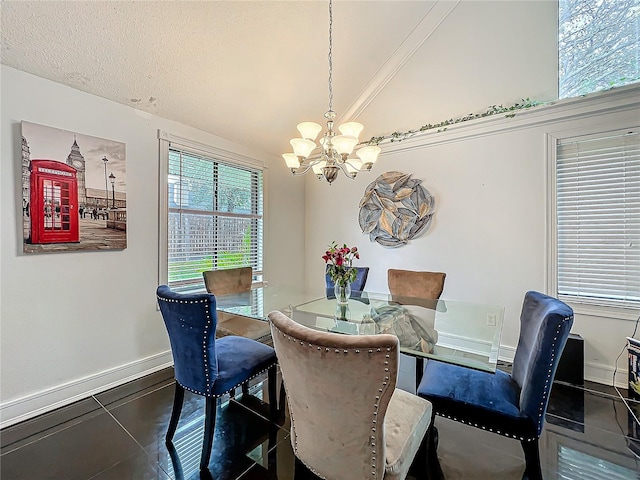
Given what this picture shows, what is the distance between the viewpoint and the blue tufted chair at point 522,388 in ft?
4.28

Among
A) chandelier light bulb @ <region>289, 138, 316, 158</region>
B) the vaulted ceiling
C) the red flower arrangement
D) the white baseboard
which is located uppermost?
the vaulted ceiling

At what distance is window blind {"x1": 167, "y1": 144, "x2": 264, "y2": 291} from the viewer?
10.1ft

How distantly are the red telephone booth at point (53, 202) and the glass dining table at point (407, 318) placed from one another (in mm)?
1322

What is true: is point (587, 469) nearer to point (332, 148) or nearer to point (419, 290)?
point (419, 290)

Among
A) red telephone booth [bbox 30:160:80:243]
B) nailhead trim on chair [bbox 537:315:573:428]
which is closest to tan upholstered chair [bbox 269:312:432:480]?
nailhead trim on chair [bbox 537:315:573:428]

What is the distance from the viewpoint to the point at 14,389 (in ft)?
6.77

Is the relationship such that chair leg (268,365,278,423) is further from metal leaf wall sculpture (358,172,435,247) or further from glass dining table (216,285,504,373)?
metal leaf wall sculpture (358,172,435,247)

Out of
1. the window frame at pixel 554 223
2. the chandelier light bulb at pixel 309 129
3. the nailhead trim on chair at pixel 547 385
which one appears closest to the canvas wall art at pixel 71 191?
the chandelier light bulb at pixel 309 129

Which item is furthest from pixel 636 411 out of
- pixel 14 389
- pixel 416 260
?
pixel 14 389

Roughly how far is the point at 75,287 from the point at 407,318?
2677 mm

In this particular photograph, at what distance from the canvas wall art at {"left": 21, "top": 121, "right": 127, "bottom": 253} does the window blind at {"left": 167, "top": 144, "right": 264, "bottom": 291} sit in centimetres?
51

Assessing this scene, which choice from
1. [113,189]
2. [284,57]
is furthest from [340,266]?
[284,57]

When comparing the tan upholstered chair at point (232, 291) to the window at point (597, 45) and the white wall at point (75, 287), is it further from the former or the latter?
the window at point (597, 45)

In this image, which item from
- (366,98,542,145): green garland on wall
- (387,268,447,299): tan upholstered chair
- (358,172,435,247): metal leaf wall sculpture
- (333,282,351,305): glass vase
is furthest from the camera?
(358,172,435,247): metal leaf wall sculpture
